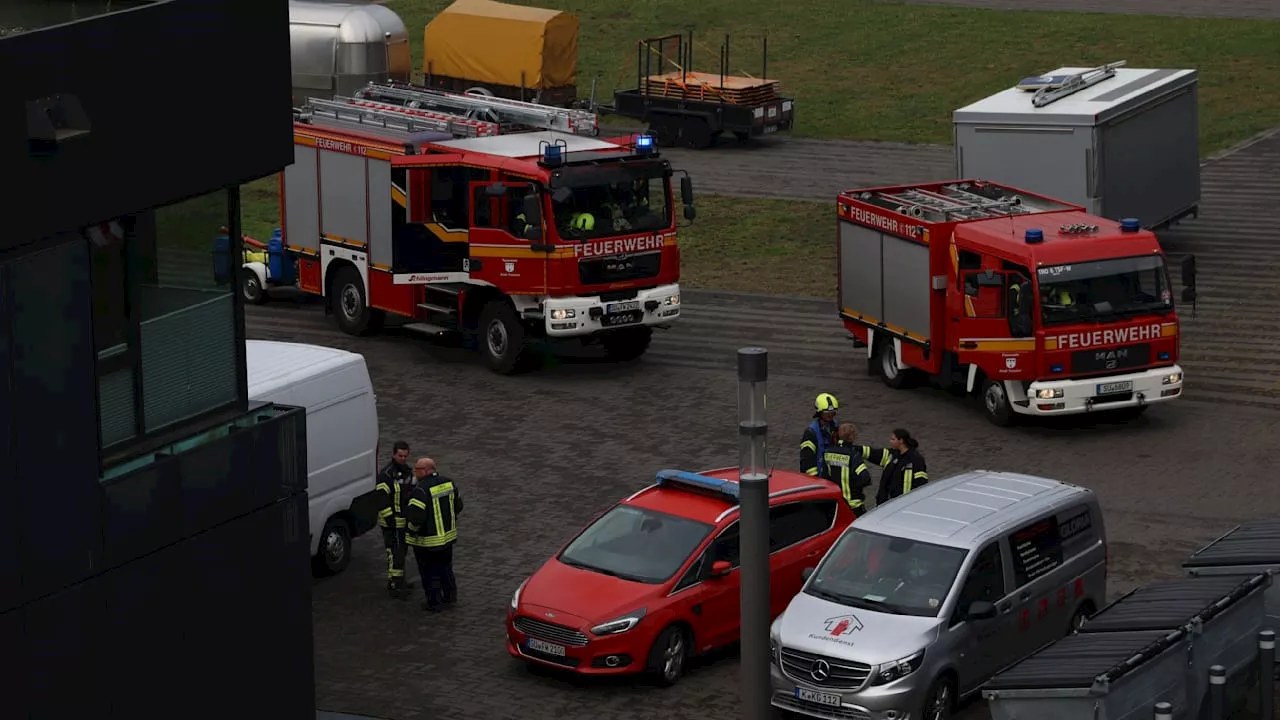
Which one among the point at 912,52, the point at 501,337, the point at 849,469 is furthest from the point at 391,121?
the point at 912,52

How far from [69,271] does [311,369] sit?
26.3ft

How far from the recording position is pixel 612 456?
24203mm

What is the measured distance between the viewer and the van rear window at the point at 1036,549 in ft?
55.3

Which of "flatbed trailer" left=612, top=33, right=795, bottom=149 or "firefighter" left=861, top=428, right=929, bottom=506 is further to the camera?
"flatbed trailer" left=612, top=33, right=795, bottom=149

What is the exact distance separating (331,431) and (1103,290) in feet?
32.1

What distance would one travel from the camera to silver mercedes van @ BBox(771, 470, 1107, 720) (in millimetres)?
15820

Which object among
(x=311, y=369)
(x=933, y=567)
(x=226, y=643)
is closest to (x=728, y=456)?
(x=311, y=369)

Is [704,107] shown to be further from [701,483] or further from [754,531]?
[754,531]

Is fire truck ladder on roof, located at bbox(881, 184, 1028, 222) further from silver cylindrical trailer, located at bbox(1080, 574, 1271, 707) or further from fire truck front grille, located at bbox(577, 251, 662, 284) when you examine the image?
silver cylindrical trailer, located at bbox(1080, 574, 1271, 707)

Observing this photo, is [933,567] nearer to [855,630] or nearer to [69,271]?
[855,630]

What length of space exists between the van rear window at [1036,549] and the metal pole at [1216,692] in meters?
2.26

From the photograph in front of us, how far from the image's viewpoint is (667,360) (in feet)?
94.7

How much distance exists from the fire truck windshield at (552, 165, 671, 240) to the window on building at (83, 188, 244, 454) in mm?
13307

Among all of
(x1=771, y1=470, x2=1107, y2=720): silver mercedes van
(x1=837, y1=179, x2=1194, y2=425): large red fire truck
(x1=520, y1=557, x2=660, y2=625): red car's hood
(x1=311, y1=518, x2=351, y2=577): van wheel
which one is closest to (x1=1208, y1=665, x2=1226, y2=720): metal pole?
(x1=771, y1=470, x2=1107, y2=720): silver mercedes van
